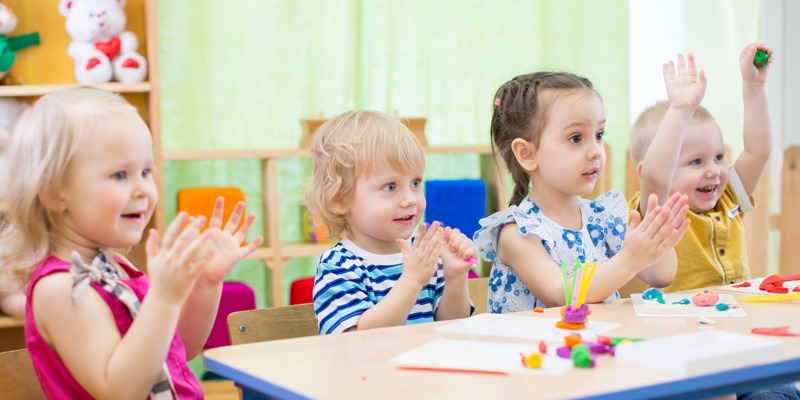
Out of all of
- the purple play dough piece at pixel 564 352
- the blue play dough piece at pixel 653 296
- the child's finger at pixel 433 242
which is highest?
the child's finger at pixel 433 242

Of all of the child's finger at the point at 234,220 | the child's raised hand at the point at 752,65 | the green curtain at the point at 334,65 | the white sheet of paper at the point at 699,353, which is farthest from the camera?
the green curtain at the point at 334,65

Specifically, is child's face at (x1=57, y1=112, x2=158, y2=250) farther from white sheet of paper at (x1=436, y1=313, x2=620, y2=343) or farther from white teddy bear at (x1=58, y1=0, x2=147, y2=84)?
white teddy bear at (x1=58, y1=0, x2=147, y2=84)

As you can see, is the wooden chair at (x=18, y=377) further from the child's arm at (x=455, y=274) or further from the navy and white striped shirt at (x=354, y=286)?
the child's arm at (x=455, y=274)

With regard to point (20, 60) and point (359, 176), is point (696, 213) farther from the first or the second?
point (20, 60)

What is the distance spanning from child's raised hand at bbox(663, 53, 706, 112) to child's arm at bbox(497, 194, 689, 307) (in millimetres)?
392

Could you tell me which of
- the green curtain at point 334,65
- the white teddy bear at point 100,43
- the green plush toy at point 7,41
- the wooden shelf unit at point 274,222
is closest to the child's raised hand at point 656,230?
the wooden shelf unit at point 274,222

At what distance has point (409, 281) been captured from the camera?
1.25 m

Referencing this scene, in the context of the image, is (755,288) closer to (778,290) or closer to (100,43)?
(778,290)

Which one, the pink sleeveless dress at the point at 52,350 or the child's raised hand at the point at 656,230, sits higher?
the child's raised hand at the point at 656,230

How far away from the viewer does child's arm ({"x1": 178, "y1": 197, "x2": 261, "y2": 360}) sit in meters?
1.07

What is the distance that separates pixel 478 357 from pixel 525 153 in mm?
781

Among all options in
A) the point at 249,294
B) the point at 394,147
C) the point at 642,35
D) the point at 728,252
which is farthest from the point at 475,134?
Result: the point at 394,147

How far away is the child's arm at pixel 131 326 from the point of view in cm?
90

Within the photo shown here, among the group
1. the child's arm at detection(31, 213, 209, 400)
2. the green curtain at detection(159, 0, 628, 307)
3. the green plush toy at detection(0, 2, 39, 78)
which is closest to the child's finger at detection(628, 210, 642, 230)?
the child's arm at detection(31, 213, 209, 400)
